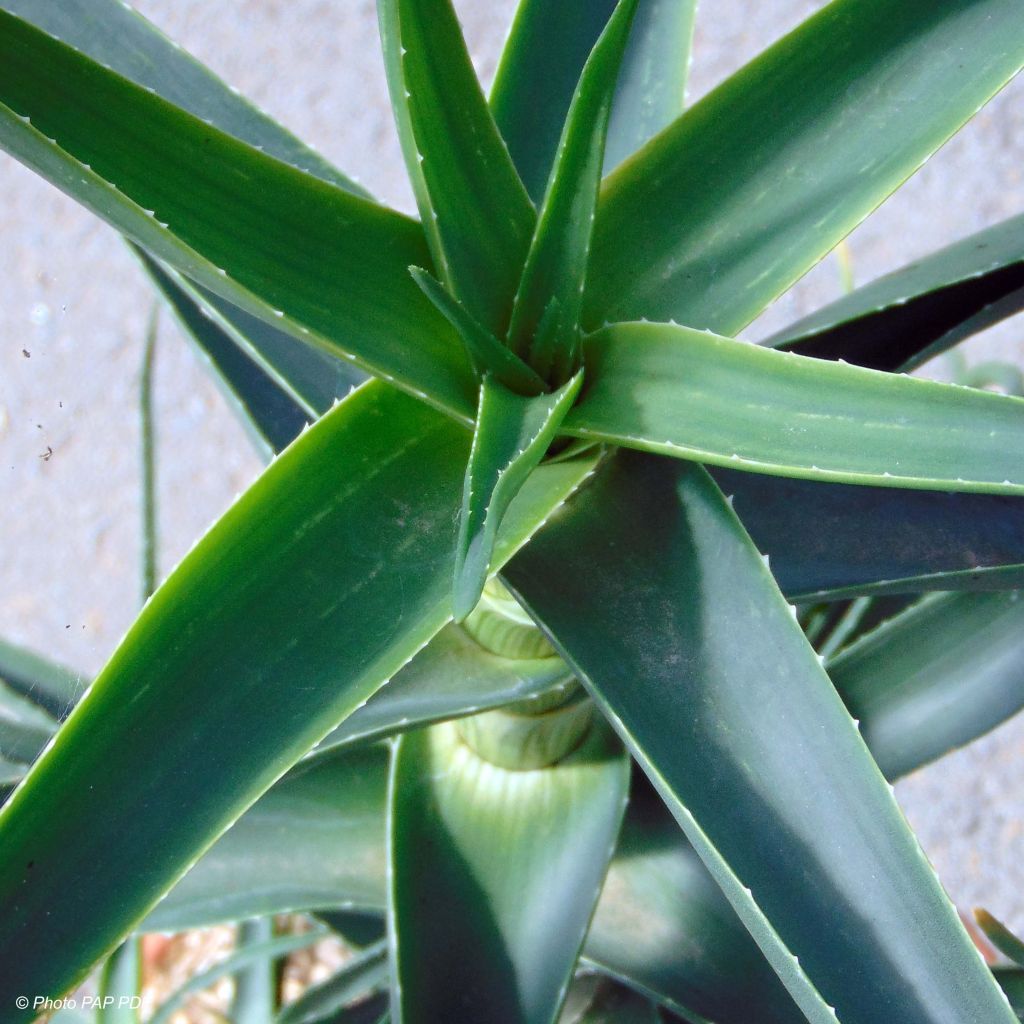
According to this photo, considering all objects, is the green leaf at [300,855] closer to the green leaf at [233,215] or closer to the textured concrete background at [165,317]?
the green leaf at [233,215]

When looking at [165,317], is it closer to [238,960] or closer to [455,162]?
[238,960]

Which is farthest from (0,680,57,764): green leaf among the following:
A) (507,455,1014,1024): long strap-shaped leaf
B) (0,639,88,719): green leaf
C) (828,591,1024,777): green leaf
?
(828,591,1024,777): green leaf

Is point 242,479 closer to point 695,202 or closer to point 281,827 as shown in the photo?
point 281,827

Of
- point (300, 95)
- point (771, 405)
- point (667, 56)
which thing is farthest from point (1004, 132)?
point (771, 405)

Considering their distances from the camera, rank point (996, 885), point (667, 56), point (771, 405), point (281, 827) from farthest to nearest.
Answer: point (996, 885) → point (281, 827) → point (667, 56) → point (771, 405)

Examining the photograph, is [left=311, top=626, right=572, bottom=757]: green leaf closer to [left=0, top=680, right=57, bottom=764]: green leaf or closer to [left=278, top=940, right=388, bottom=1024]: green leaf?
[left=0, top=680, right=57, bottom=764]: green leaf
